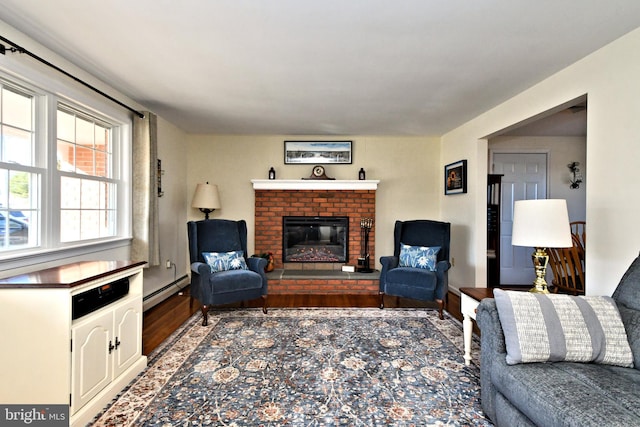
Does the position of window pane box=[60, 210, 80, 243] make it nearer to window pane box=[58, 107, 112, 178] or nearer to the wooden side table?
window pane box=[58, 107, 112, 178]

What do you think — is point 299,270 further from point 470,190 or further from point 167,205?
point 470,190

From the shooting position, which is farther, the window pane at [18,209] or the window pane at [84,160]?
the window pane at [84,160]

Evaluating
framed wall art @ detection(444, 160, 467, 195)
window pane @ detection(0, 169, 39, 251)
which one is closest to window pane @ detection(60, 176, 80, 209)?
window pane @ detection(0, 169, 39, 251)

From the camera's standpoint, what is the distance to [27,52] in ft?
6.30

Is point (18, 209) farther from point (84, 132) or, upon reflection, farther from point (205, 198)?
point (205, 198)

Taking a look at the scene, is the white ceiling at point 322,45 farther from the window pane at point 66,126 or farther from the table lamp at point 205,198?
the table lamp at point 205,198

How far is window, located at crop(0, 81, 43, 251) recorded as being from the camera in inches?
79.7

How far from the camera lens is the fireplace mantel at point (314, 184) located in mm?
4574

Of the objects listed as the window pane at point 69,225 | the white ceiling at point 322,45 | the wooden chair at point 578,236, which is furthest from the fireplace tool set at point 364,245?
the window pane at point 69,225

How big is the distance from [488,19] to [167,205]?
3.87 m

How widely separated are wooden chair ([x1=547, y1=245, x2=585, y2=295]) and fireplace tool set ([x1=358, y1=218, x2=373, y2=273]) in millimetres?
2155

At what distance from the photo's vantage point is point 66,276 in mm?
1724

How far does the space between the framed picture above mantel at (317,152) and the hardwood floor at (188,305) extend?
6.56 ft

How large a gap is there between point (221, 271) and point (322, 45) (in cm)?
243
